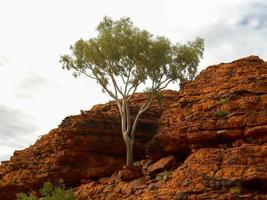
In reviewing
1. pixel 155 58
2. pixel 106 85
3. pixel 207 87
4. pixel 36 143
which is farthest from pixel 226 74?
pixel 36 143

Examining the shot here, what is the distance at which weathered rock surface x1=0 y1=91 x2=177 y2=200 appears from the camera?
1684 inches

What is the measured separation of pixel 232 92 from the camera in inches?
1348

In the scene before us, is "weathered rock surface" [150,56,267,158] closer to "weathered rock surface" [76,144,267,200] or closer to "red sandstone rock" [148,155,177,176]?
"red sandstone rock" [148,155,177,176]

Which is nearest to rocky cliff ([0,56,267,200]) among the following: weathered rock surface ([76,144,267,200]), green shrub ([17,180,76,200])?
weathered rock surface ([76,144,267,200])

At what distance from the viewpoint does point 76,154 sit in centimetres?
4312

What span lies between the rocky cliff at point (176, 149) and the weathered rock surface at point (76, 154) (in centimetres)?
10

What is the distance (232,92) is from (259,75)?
121 inches

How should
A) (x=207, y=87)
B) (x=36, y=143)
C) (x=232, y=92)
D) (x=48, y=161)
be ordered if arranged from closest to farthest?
(x=232, y=92), (x=207, y=87), (x=48, y=161), (x=36, y=143)

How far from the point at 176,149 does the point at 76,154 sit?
11428 millimetres

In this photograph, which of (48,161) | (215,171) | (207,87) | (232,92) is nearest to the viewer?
(215,171)

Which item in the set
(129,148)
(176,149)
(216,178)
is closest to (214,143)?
(176,149)

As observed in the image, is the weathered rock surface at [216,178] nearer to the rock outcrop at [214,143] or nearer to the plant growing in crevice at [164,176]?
the rock outcrop at [214,143]

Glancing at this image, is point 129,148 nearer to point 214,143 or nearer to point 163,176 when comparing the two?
point 163,176

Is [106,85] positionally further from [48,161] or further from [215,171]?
[215,171]
